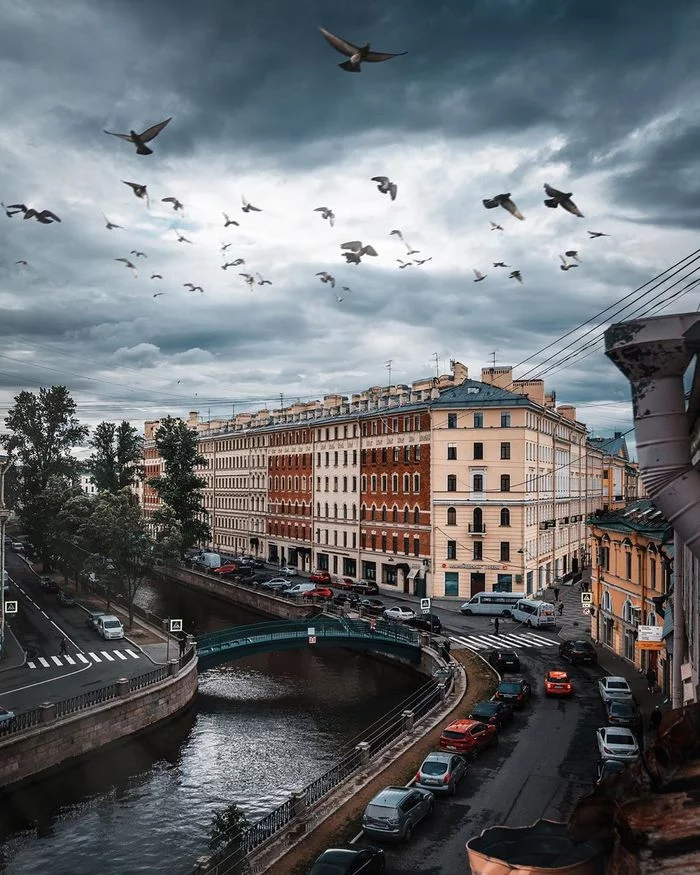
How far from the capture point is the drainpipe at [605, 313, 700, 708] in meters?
7.05

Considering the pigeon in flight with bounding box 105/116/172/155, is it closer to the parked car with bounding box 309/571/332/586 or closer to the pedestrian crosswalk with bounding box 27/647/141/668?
the pedestrian crosswalk with bounding box 27/647/141/668

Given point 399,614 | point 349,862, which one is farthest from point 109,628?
point 349,862

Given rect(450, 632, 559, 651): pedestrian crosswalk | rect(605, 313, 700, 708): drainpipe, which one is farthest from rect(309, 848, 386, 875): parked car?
rect(450, 632, 559, 651): pedestrian crosswalk

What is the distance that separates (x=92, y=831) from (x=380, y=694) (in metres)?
19.9

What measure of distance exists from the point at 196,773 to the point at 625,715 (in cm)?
1712

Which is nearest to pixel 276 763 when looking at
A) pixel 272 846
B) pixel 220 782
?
pixel 220 782

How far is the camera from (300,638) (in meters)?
43.6

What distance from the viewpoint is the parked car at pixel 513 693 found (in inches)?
1325

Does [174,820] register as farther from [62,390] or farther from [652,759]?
[62,390]

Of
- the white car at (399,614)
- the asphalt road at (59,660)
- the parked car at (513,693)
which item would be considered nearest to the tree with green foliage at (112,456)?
the asphalt road at (59,660)

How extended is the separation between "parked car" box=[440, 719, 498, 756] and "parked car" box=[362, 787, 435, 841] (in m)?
5.41

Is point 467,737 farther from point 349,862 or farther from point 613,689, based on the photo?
point 613,689

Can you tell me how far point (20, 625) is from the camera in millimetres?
51812

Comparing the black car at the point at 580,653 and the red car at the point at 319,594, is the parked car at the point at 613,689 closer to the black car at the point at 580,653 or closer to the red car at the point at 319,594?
the black car at the point at 580,653
